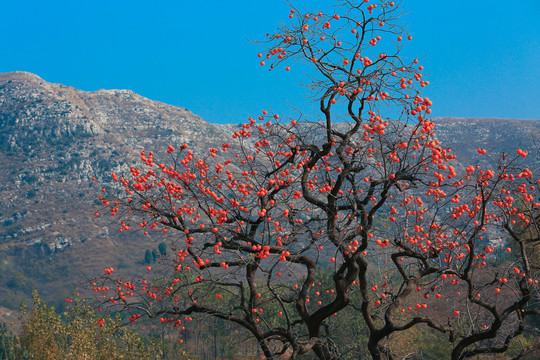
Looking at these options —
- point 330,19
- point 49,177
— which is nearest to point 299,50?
point 330,19

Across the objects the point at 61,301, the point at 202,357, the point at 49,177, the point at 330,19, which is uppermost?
the point at 49,177

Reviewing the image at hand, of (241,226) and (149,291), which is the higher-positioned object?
(241,226)

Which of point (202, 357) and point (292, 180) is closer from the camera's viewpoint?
point (292, 180)

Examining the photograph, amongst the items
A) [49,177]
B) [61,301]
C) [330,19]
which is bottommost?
[61,301]

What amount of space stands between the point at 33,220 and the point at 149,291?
17350 centimetres

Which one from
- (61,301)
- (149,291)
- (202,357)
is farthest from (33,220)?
(149,291)

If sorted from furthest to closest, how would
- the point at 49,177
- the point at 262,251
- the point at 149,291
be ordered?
the point at 49,177 < the point at 149,291 < the point at 262,251

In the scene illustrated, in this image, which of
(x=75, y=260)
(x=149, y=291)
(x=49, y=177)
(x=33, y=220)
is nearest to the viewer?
(x=149, y=291)

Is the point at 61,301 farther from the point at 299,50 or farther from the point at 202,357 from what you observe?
the point at 299,50

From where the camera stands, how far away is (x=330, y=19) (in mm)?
9625

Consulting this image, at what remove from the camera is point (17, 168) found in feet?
650

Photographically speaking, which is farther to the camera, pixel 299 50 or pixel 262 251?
pixel 299 50

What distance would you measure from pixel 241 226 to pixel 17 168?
21454 centimetres

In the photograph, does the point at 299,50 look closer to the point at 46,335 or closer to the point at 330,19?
the point at 330,19
